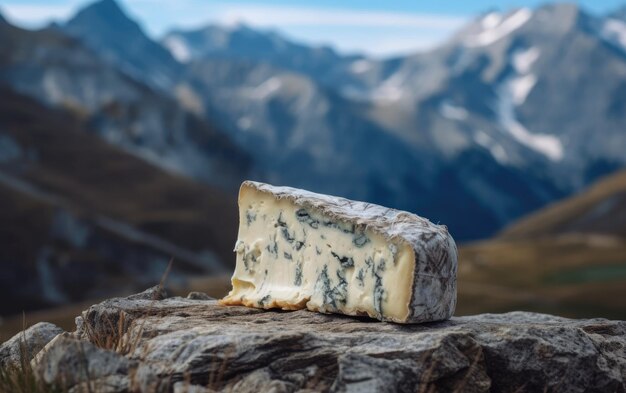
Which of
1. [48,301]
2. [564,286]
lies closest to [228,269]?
[48,301]

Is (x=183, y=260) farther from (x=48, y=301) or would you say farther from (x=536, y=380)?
(x=536, y=380)

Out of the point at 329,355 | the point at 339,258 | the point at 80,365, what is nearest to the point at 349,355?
the point at 329,355

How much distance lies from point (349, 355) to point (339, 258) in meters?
2.99

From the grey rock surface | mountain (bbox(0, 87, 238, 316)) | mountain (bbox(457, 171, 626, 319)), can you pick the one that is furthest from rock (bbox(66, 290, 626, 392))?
mountain (bbox(0, 87, 238, 316))

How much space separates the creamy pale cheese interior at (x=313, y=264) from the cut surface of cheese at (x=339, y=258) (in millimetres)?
13

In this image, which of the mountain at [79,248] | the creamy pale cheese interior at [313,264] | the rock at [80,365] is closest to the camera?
the rock at [80,365]

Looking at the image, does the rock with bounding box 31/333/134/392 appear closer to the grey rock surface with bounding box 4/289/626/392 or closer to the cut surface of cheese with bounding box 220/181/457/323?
the grey rock surface with bounding box 4/289/626/392

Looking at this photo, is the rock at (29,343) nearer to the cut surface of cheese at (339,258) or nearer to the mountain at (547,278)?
the cut surface of cheese at (339,258)

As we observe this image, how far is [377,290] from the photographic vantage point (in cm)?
1130

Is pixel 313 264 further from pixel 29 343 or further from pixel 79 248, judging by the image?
pixel 79 248

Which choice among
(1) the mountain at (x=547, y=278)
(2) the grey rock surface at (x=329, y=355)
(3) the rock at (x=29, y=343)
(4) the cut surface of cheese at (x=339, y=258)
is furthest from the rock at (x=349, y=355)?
(1) the mountain at (x=547, y=278)

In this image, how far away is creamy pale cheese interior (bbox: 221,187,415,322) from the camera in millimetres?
11141

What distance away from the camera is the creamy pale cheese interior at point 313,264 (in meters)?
11.1

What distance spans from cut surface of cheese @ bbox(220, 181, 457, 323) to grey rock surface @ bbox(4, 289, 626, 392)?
1.19 feet
